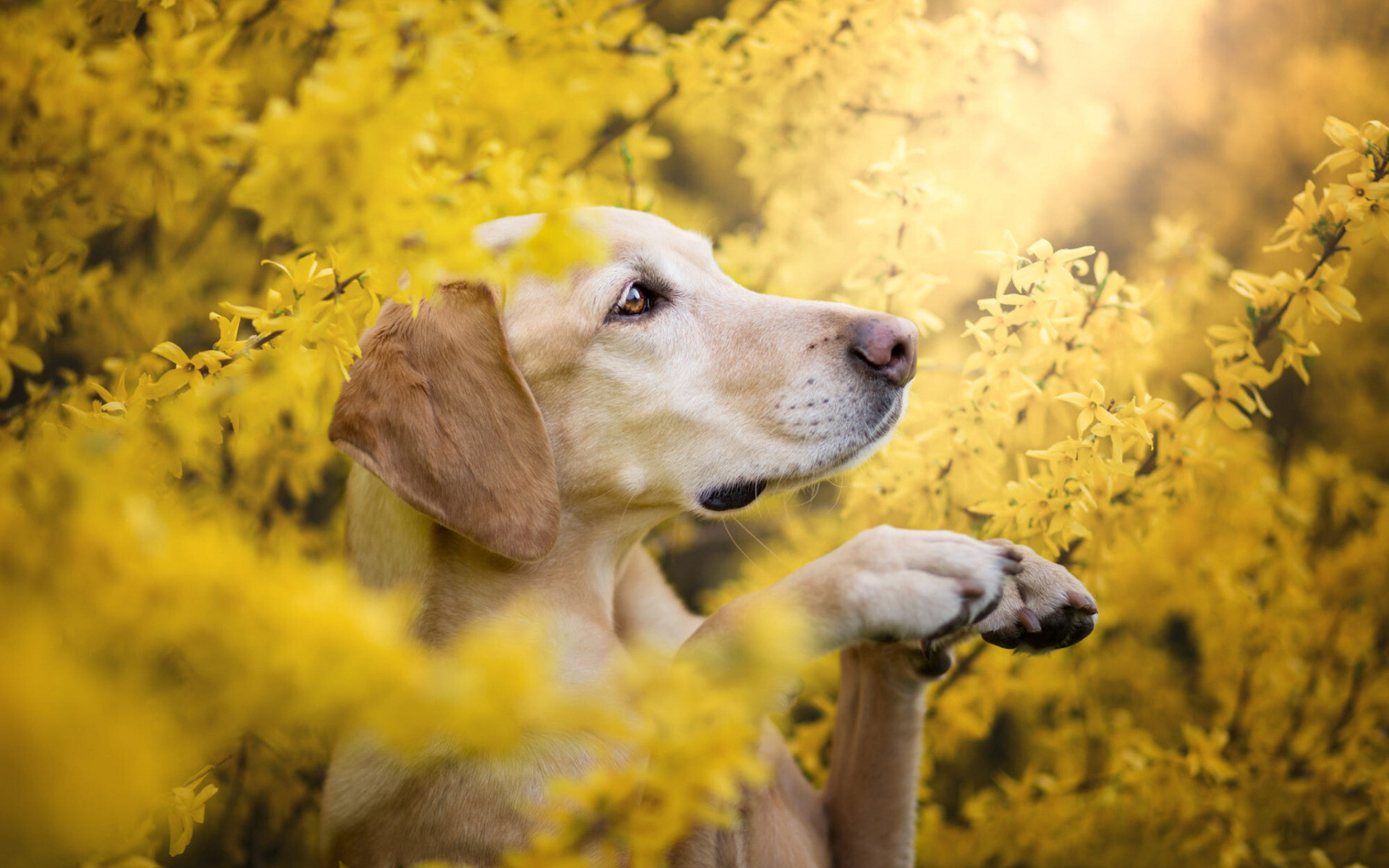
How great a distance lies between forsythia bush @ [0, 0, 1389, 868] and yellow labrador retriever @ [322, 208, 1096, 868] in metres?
0.16

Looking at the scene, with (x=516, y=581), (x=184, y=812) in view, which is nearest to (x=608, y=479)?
(x=516, y=581)

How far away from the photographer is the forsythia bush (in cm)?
97

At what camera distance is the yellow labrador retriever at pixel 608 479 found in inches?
66.9

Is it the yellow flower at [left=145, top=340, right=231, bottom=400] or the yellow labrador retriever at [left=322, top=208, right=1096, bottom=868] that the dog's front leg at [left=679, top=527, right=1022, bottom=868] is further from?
the yellow flower at [left=145, top=340, right=231, bottom=400]

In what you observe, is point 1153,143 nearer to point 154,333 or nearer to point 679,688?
point 679,688

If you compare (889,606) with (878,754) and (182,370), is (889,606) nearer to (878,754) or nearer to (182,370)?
(878,754)

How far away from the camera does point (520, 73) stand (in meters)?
2.57

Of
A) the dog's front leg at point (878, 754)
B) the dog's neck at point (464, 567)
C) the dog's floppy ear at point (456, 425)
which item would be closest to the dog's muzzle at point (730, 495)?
the dog's neck at point (464, 567)

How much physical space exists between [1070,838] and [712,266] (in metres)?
2.14

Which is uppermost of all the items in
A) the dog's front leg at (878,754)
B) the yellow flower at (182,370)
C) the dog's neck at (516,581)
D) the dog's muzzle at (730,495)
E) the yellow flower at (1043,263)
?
the yellow flower at (1043,263)

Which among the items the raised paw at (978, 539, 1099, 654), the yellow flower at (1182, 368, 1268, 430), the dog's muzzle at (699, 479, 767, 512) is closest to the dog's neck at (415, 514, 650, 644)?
the dog's muzzle at (699, 479, 767, 512)

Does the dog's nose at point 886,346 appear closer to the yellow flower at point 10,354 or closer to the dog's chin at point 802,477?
the dog's chin at point 802,477

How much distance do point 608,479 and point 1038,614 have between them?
1012 millimetres

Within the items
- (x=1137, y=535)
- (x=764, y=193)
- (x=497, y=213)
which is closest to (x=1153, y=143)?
(x=764, y=193)
